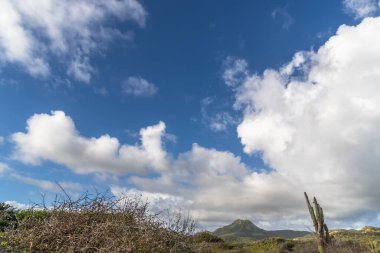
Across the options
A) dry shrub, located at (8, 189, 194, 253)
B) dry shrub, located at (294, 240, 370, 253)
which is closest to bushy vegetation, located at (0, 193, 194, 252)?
dry shrub, located at (8, 189, 194, 253)

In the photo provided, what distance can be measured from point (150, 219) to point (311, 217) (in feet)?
49.6

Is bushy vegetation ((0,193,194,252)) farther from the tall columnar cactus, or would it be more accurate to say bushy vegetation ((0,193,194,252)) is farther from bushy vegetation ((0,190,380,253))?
the tall columnar cactus

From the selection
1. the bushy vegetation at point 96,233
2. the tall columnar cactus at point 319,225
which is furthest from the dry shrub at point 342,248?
the bushy vegetation at point 96,233

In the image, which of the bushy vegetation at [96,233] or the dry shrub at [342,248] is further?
the dry shrub at [342,248]

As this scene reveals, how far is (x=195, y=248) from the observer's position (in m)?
12.6

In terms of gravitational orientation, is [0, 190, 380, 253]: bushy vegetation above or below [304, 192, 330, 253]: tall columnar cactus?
below

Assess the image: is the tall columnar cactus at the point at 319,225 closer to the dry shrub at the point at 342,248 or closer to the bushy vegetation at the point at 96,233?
the dry shrub at the point at 342,248

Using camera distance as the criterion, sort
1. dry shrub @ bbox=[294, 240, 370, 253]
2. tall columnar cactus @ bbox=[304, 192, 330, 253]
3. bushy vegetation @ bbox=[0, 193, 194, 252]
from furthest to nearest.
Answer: tall columnar cactus @ bbox=[304, 192, 330, 253] < dry shrub @ bbox=[294, 240, 370, 253] < bushy vegetation @ bbox=[0, 193, 194, 252]

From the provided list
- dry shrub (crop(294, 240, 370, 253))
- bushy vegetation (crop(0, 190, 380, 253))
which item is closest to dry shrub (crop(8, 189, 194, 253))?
bushy vegetation (crop(0, 190, 380, 253))

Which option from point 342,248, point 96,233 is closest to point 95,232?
point 96,233

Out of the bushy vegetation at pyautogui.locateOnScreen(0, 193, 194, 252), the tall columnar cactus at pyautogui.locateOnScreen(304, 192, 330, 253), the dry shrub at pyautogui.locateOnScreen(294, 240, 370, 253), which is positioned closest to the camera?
the bushy vegetation at pyautogui.locateOnScreen(0, 193, 194, 252)

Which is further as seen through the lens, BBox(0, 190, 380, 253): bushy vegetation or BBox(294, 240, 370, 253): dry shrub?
BBox(294, 240, 370, 253): dry shrub

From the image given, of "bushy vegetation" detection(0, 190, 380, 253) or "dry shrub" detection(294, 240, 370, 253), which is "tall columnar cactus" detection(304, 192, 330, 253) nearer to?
"dry shrub" detection(294, 240, 370, 253)

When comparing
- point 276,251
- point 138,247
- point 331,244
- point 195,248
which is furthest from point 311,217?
point 138,247
